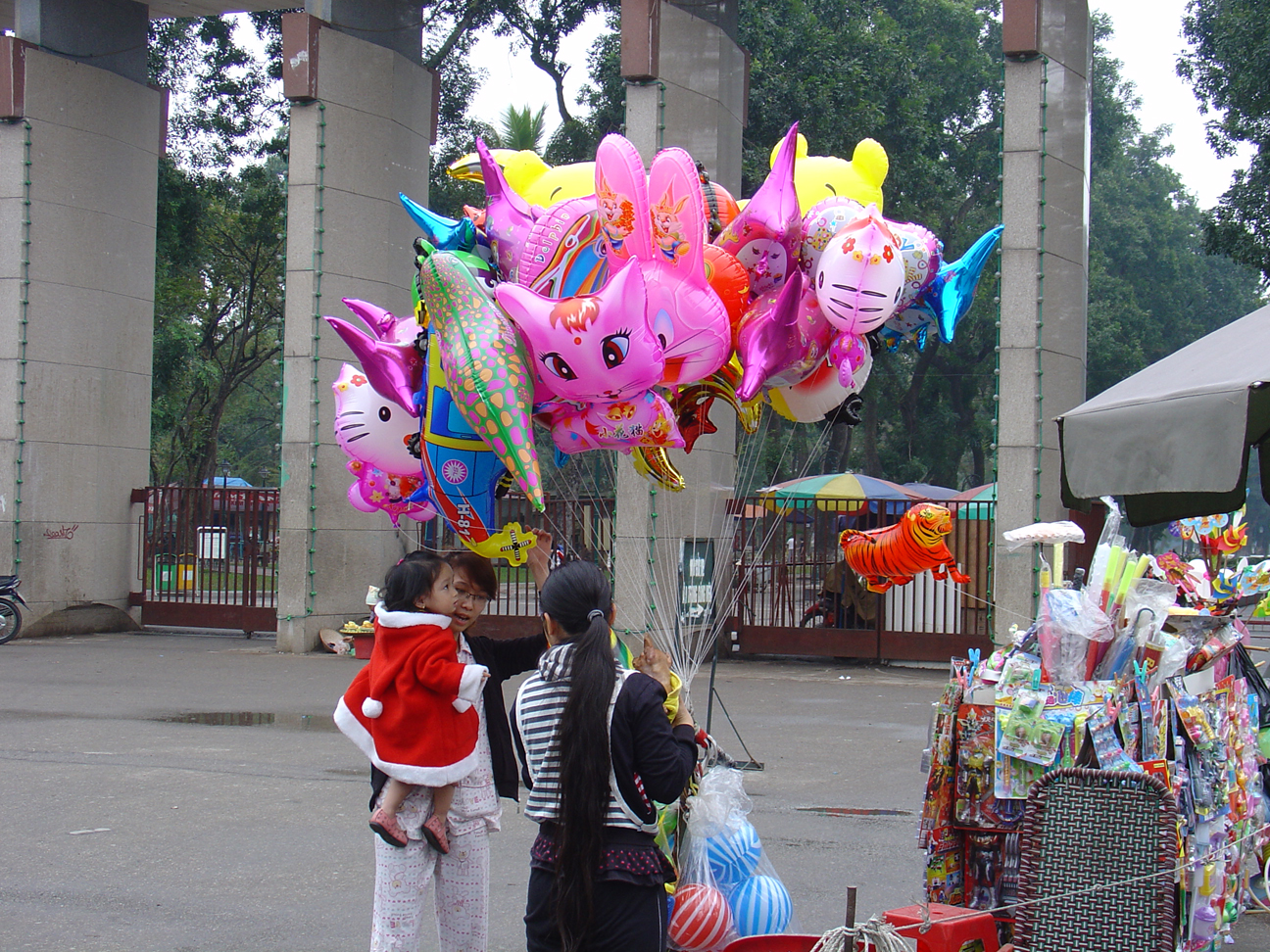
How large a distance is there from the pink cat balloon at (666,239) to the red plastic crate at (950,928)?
2.09 metres

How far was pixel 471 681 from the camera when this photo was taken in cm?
361

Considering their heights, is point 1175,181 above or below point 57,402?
above

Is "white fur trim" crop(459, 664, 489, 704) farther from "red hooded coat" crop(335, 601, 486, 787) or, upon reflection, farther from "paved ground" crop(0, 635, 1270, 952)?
"paved ground" crop(0, 635, 1270, 952)

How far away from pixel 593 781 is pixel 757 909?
1240 mm

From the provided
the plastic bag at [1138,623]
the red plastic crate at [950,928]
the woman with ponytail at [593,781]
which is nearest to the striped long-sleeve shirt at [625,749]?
the woman with ponytail at [593,781]

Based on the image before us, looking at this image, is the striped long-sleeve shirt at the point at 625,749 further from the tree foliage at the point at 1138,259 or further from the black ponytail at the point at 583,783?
the tree foliage at the point at 1138,259

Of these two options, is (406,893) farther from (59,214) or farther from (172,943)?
(59,214)

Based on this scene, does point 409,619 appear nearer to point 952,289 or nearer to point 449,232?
point 449,232

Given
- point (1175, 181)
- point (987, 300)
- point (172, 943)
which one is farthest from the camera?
point (1175, 181)

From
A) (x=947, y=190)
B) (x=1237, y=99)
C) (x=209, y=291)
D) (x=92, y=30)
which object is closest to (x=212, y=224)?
(x=209, y=291)

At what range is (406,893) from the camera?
3662mm

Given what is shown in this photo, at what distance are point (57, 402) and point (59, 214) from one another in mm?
2367

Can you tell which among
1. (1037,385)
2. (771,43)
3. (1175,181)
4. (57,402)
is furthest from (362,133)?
(1175,181)

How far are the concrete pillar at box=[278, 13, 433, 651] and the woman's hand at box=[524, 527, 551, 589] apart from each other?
9281mm
